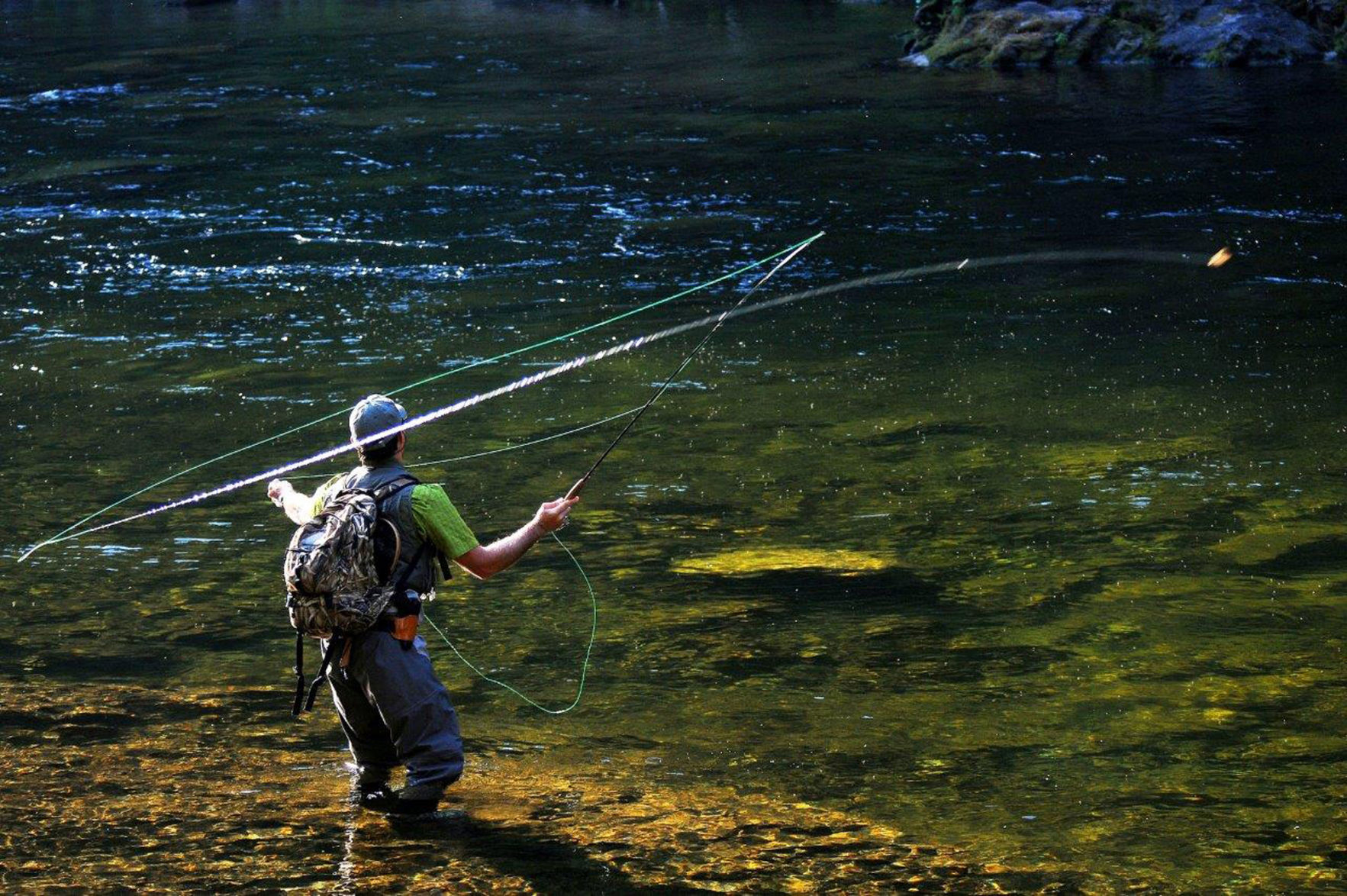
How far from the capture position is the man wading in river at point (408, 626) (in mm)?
4852

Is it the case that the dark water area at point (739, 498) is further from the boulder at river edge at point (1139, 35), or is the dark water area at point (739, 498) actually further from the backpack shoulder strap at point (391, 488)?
the boulder at river edge at point (1139, 35)

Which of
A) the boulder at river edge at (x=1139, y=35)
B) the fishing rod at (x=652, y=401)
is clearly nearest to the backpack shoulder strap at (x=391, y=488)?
the fishing rod at (x=652, y=401)

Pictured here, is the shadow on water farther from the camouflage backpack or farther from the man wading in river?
the camouflage backpack

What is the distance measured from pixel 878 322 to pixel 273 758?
317 inches

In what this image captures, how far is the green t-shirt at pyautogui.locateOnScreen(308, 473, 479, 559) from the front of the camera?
484cm

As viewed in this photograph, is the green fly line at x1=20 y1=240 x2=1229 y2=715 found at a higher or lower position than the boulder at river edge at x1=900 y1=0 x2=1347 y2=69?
lower

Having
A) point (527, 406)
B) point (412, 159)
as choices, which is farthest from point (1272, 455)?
point (412, 159)

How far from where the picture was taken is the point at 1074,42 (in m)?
27.1

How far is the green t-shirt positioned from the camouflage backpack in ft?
0.25

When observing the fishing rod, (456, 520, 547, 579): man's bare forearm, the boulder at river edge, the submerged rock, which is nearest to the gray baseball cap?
(456, 520, 547, 579): man's bare forearm

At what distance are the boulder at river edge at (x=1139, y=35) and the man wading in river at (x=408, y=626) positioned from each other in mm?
23191

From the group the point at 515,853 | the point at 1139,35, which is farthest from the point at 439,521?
the point at 1139,35

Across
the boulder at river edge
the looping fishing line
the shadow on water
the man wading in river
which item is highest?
the boulder at river edge

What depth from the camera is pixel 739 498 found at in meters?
8.88
